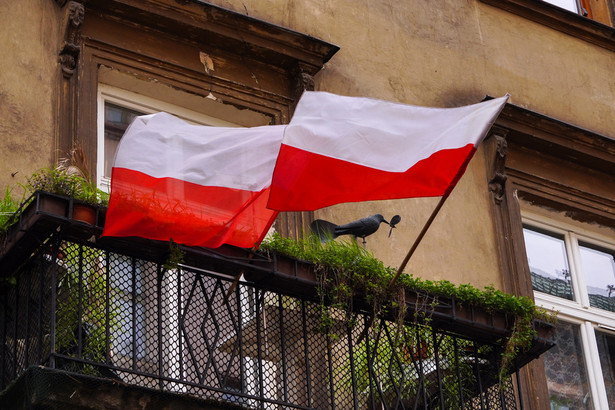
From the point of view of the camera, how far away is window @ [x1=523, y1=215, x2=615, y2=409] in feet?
31.5

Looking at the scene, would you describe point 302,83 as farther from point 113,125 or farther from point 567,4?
point 567,4

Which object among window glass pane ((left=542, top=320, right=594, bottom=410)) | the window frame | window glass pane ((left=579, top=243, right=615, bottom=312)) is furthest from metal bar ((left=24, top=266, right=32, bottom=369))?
window glass pane ((left=579, top=243, right=615, bottom=312))

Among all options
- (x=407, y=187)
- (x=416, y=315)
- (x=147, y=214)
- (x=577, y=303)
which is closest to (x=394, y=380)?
(x=416, y=315)

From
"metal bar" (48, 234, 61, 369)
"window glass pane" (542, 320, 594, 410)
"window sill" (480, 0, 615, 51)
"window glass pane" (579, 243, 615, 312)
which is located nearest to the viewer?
"metal bar" (48, 234, 61, 369)

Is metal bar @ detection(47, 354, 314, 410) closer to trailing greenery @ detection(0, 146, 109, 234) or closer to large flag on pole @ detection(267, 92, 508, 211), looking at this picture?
trailing greenery @ detection(0, 146, 109, 234)

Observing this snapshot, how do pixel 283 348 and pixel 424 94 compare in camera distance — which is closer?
pixel 283 348

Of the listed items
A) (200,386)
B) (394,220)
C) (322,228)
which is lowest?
(200,386)

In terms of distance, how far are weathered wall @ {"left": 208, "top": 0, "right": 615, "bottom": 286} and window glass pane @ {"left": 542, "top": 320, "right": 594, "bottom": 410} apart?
67cm

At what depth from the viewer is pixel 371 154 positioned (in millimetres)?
7340

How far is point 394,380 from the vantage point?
752 centimetres

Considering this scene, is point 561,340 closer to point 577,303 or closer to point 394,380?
point 577,303

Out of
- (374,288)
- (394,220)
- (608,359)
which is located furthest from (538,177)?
(374,288)

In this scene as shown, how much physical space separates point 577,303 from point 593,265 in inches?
19.8

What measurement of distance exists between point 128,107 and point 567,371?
132 inches
